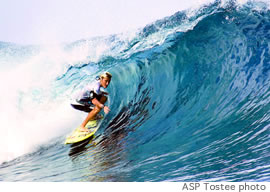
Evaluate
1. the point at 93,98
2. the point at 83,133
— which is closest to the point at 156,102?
the point at 93,98

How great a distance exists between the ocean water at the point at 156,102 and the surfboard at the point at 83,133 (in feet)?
0.17

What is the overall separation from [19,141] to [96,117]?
0.79m

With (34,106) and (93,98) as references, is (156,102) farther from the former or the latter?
(34,106)

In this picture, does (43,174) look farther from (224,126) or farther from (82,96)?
(224,126)

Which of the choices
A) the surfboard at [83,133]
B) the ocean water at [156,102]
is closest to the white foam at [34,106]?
the ocean water at [156,102]

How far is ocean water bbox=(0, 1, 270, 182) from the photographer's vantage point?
1753 mm

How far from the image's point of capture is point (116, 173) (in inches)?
70.7

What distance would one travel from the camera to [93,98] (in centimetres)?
216

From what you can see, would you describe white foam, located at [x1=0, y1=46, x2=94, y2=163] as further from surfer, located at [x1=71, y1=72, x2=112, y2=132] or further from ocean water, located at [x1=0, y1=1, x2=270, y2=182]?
surfer, located at [x1=71, y1=72, x2=112, y2=132]

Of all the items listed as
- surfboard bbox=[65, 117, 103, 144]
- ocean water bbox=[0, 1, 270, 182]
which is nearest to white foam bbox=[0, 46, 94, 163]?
ocean water bbox=[0, 1, 270, 182]

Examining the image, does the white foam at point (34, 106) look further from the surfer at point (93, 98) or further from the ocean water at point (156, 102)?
the surfer at point (93, 98)

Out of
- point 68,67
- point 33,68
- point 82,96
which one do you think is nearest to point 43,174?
point 82,96

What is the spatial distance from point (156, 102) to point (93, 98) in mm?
560

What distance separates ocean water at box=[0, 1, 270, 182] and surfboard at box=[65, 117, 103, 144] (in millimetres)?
52
